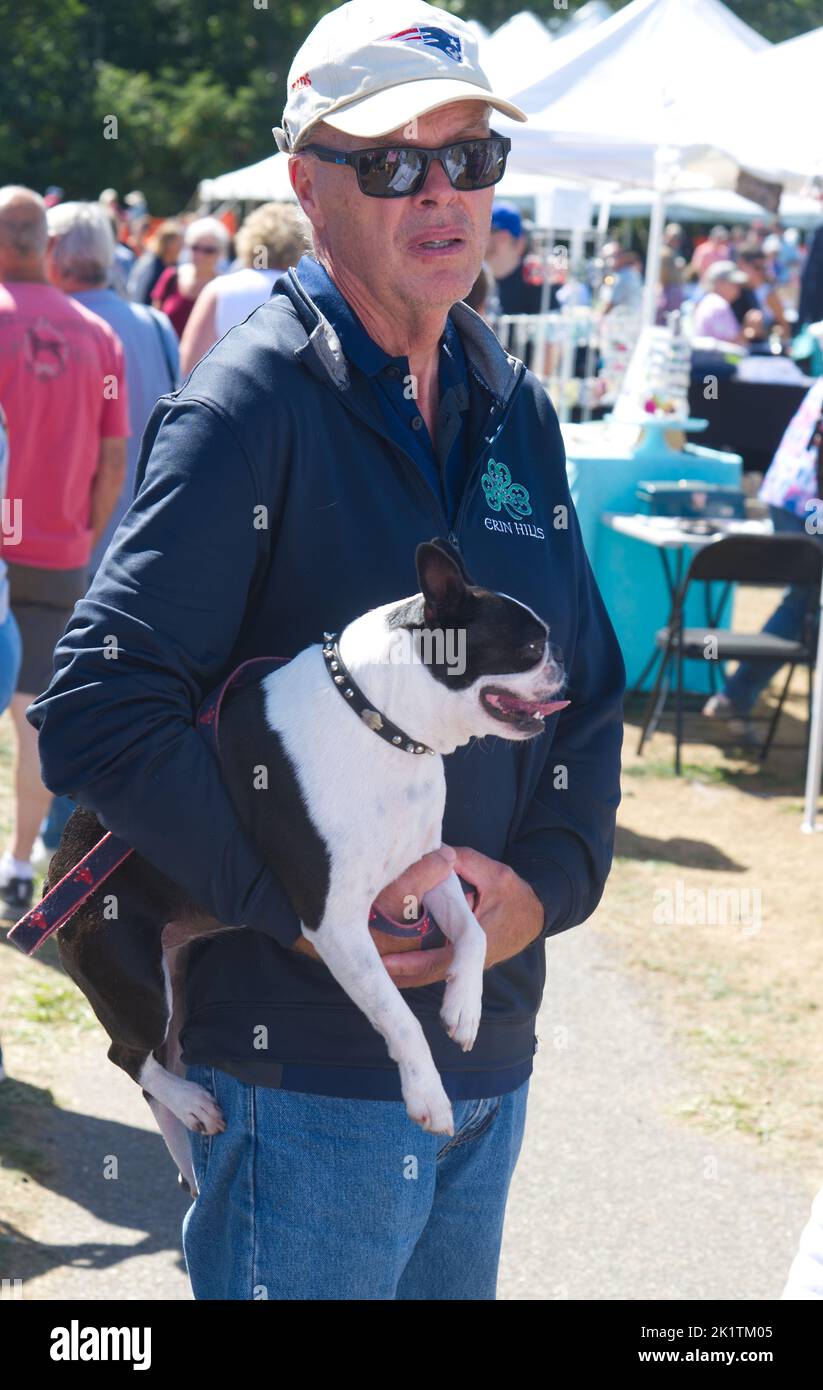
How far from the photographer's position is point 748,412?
15.1m

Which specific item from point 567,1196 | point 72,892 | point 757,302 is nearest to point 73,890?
point 72,892

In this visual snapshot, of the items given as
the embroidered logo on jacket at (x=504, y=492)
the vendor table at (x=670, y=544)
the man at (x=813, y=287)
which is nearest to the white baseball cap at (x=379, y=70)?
the embroidered logo on jacket at (x=504, y=492)

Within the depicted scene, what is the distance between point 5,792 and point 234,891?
5.93 metres

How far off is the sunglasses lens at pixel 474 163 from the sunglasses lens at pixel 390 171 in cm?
5

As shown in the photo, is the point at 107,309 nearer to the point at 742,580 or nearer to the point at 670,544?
the point at 670,544

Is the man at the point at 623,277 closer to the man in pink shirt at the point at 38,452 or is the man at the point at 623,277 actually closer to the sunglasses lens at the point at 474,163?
the man in pink shirt at the point at 38,452

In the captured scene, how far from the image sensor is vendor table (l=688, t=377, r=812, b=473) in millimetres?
14961

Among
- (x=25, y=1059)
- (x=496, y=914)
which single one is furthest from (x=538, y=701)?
(x=25, y=1059)

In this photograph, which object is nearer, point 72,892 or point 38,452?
point 72,892

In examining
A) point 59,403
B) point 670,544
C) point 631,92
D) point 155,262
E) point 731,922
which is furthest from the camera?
point 155,262

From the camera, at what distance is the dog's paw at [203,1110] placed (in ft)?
6.33

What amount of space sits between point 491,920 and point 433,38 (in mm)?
1069

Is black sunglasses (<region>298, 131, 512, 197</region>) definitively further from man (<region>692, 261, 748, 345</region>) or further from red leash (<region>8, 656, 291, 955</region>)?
man (<region>692, 261, 748, 345</region>)

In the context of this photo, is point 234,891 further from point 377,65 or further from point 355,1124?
point 377,65
